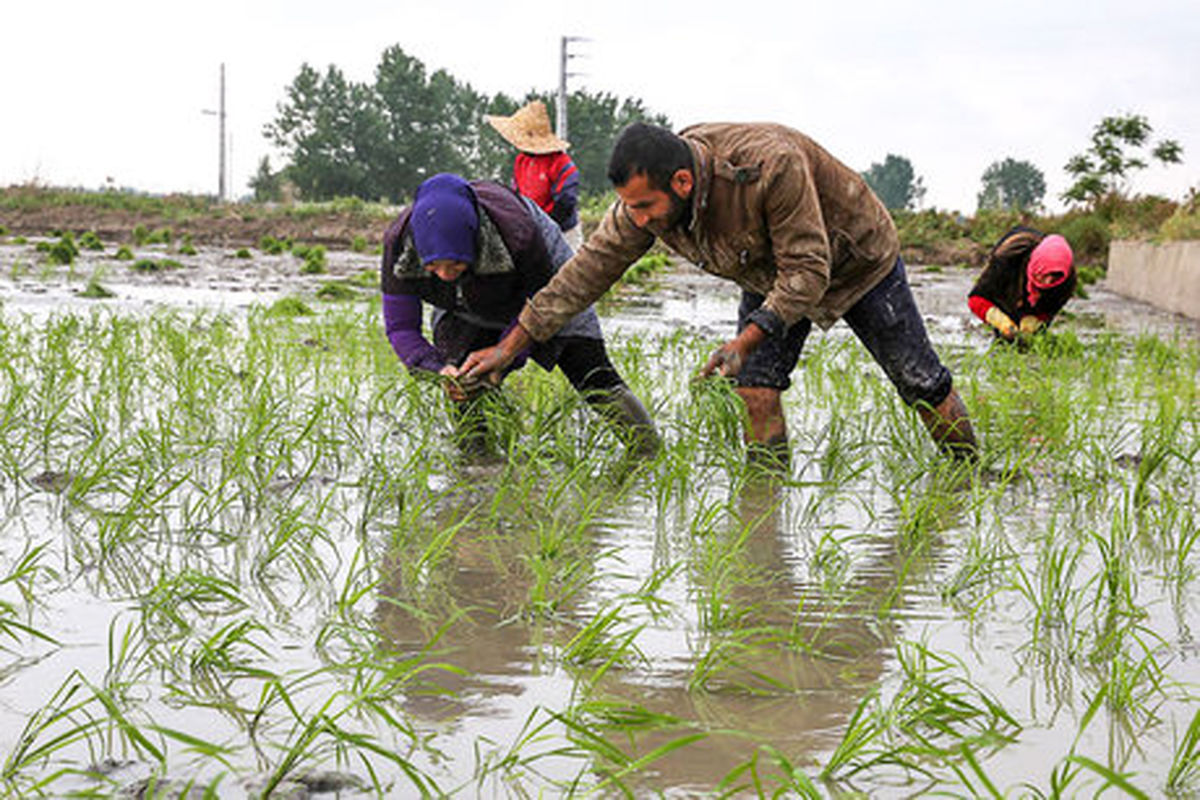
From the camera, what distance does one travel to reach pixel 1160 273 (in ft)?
43.3

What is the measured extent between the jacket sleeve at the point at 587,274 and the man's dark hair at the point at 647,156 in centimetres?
35

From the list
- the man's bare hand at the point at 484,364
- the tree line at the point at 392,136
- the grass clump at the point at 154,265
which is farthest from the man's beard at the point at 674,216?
the tree line at the point at 392,136

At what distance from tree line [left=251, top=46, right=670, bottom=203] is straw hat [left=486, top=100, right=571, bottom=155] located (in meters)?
50.9

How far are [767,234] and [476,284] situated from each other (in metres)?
1.04

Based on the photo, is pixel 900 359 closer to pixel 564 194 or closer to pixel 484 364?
pixel 484 364

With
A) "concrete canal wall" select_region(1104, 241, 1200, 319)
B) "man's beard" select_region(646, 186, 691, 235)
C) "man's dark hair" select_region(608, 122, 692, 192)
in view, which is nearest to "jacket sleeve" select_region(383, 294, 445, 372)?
"man's beard" select_region(646, 186, 691, 235)

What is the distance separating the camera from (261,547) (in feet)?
10.3

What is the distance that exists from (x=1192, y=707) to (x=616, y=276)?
7.45 feet

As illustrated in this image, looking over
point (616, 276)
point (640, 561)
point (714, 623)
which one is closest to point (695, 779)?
point (714, 623)

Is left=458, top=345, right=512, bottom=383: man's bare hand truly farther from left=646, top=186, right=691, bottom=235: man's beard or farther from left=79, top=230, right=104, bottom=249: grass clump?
left=79, top=230, right=104, bottom=249: grass clump

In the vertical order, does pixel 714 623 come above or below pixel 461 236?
below

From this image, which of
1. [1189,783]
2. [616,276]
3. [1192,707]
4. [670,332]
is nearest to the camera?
[1189,783]

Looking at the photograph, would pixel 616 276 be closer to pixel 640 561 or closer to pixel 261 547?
pixel 640 561

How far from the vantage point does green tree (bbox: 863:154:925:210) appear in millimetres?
110819
